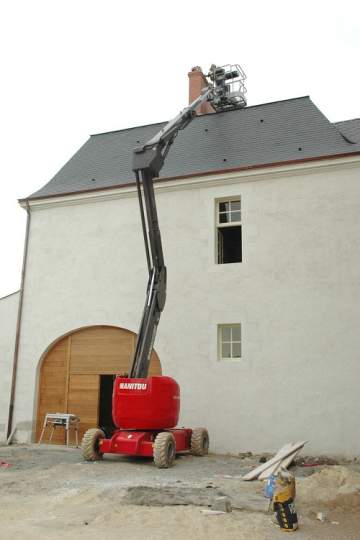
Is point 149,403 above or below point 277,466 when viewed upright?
above

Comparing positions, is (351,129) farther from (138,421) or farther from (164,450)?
(164,450)

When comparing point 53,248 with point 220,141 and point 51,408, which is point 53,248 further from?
point 220,141

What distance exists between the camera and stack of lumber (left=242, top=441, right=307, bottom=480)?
8.51 metres

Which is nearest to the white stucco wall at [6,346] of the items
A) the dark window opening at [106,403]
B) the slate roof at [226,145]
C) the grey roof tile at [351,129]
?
the dark window opening at [106,403]

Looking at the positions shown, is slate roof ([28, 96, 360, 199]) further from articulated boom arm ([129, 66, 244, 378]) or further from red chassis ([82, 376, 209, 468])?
red chassis ([82, 376, 209, 468])

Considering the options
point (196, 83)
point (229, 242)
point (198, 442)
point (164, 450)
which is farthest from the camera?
point (196, 83)

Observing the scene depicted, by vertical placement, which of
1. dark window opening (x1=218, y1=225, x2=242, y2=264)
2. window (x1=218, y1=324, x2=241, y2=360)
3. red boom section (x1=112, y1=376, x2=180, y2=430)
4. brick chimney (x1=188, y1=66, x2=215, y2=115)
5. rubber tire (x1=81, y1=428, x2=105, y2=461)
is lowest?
rubber tire (x1=81, y1=428, x2=105, y2=461)

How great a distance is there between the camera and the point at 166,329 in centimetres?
1327

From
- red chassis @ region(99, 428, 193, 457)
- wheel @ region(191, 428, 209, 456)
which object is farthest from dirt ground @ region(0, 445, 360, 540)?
wheel @ region(191, 428, 209, 456)

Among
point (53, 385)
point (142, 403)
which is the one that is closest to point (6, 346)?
point (53, 385)

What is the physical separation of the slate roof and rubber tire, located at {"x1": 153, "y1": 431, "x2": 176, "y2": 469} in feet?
22.2

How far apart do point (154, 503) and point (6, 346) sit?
9232 mm

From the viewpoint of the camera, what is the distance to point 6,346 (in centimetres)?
1480

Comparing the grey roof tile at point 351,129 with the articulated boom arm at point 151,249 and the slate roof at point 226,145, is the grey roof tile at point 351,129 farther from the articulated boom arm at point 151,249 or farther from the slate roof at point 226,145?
Answer: the articulated boom arm at point 151,249
